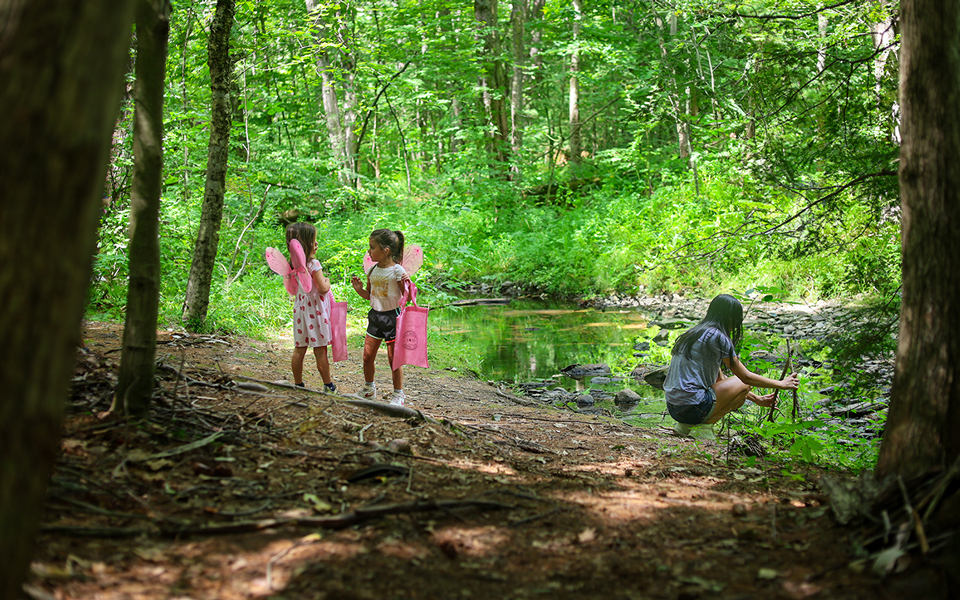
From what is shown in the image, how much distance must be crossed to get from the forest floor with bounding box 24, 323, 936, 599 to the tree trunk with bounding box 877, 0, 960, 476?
53cm

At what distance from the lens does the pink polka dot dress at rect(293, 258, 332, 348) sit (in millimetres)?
5816

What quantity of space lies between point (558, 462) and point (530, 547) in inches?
74.8

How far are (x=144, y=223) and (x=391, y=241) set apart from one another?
2746 millimetres

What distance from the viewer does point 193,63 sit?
1146cm

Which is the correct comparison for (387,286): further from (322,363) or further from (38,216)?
(38,216)

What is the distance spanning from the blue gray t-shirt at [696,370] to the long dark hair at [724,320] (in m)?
0.04

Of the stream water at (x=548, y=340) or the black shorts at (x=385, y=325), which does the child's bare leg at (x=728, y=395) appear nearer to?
the stream water at (x=548, y=340)

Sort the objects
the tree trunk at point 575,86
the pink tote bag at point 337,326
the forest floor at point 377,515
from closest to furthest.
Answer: the forest floor at point 377,515
the pink tote bag at point 337,326
the tree trunk at point 575,86

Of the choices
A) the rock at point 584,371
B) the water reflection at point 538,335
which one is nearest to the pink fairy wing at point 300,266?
the water reflection at point 538,335

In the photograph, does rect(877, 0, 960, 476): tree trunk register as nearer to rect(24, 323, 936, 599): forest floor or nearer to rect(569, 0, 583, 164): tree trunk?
rect(24, 323, 936, 599): forest floor

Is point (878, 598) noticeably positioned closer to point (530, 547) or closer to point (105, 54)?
point (530, 547)

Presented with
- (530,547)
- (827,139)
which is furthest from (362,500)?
(827,139)

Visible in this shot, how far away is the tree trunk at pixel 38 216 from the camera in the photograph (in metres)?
1.64

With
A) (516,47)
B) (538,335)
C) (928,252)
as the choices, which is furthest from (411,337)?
(516,47)
